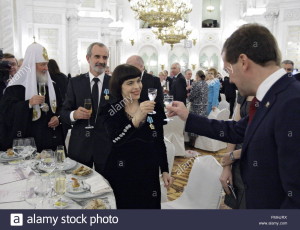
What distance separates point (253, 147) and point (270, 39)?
51cm

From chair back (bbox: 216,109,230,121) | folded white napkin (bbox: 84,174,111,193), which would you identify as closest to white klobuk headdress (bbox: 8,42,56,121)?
folded white napkin (bbox: 84,174,111,193)

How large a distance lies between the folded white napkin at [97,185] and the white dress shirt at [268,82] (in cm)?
117

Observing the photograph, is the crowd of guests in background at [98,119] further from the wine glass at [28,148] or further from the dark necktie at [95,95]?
the wine glass at [28,148]

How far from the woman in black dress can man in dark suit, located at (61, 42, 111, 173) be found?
1.82 feet

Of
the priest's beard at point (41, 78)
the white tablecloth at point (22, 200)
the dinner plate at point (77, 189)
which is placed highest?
the priest's beard at point (41, 78)

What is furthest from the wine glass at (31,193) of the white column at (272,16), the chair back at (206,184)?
the white column at (272,16)

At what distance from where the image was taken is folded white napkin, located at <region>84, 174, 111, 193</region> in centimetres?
201

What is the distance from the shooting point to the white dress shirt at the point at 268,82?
1.40 meters

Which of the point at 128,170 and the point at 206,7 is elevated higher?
the point at 206,7

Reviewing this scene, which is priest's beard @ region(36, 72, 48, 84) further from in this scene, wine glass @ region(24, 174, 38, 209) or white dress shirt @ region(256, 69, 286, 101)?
white dress shirt @ region(256, 69, 286, 101)

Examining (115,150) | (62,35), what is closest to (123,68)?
(115,150)

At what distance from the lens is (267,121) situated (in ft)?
4.45

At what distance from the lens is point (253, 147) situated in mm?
1408

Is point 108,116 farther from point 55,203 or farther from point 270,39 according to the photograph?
point 270,39
